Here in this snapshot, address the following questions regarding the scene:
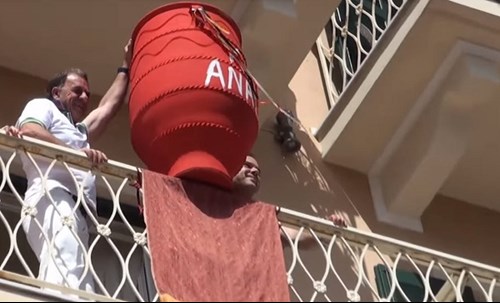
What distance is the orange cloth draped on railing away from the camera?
6105mm

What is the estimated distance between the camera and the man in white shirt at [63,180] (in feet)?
20.9

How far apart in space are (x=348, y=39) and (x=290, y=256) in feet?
6.24

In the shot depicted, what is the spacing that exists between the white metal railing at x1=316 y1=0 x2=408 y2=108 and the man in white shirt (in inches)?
75.6

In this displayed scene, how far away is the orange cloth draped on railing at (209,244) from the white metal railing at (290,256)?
111mm

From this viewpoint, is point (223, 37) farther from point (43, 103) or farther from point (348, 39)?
point (348, 39)

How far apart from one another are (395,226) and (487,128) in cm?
78

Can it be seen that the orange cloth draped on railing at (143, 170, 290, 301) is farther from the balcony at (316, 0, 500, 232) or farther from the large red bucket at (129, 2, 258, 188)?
the balcony at (316, 0, 500, 232)

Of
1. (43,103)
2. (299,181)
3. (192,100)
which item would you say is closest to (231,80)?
(192,100)

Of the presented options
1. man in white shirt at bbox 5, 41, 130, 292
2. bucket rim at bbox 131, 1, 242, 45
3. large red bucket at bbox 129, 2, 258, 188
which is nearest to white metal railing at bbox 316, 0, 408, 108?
bucket rim at bbox 131, 1, 242, 45

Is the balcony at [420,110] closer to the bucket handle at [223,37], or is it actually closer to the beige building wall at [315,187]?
the beige building wall at [315,187]

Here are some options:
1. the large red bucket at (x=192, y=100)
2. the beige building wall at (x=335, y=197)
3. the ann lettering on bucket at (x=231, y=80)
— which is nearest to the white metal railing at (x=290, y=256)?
the large red bucket at (x=192, y=100)

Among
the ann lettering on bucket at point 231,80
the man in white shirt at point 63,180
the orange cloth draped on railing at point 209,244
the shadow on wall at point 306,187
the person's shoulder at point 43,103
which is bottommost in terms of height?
the shadow on wall at point 306,187

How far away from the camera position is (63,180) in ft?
22.2

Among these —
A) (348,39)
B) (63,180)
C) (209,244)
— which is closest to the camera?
(209,244)
